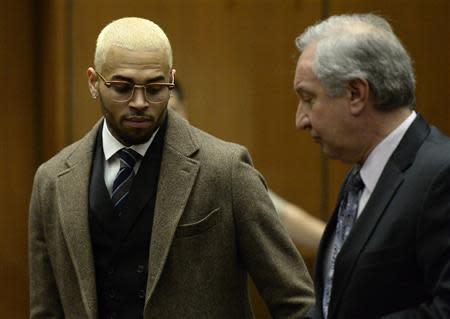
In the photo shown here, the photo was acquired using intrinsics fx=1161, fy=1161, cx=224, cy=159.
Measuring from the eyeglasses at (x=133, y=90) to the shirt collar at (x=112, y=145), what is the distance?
0.17 metres

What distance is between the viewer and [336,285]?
267cm

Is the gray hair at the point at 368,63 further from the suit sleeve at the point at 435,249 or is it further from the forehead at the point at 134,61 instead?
the forehead at the point at 134,61

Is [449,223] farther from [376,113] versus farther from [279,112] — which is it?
[279,112]

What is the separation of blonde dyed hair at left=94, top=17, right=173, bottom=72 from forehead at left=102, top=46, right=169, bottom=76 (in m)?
0.01

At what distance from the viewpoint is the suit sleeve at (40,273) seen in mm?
3486

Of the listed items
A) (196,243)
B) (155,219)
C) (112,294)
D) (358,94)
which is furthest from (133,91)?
(358,94)

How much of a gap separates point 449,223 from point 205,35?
11.6ft

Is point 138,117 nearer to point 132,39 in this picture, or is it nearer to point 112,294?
point 132,39

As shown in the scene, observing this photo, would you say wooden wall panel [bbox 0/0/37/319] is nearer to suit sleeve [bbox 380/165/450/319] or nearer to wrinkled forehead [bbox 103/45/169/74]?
wrinkled forehead [bbox 103/45/169/74]

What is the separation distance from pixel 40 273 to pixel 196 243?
51 cm

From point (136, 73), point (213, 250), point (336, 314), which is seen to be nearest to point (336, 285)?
point (336, 314)

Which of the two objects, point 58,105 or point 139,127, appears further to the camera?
point 58,105

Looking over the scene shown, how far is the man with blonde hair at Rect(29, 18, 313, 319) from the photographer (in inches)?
129

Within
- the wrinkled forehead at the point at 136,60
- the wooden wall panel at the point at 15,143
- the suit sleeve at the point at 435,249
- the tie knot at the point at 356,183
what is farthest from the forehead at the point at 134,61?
the wooden wall panel at the point at 15,143
